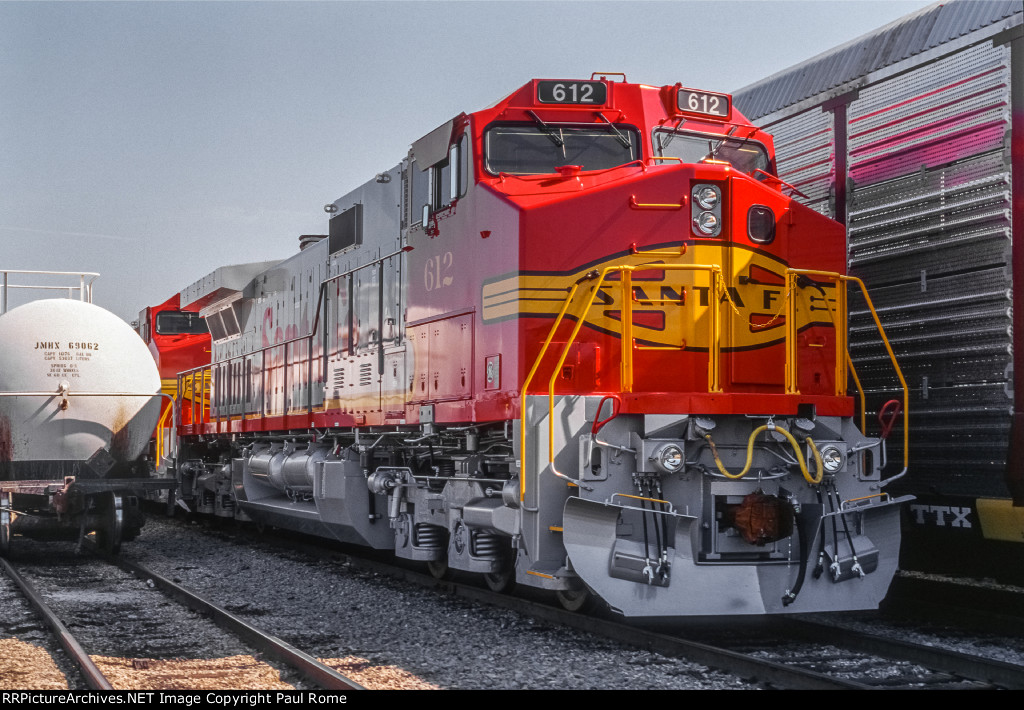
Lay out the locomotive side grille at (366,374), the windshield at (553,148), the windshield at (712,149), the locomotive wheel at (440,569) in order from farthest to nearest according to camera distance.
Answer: the locomotive side grille at (366,374)
the locomotive wheel at (440,569)
the windshield at (712,149)
the windshield at (553,148)

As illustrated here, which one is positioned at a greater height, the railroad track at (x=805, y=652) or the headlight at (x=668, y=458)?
the headlight at (x=668, y=458)

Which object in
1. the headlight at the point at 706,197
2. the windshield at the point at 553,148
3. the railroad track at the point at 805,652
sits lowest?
the railroad track at the point at 805,652

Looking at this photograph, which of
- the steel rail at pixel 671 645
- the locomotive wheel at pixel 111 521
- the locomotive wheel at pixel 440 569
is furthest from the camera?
the locomotive wheel at pixel 111 521

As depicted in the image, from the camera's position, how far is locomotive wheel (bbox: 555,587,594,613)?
715 centimetres

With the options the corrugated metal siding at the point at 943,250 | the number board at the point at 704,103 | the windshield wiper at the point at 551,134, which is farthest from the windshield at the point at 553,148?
the corrugated metal siding at the point at 943,250

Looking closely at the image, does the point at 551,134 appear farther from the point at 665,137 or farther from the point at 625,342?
the point at 625,342

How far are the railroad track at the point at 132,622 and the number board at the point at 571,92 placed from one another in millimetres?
3987

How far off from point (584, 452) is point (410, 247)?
3.11 metres

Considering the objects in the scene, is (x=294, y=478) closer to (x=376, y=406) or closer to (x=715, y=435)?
(x=376, y=406)

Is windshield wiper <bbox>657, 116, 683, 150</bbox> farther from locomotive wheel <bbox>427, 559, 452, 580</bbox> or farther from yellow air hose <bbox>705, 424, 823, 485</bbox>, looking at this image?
locomotive wheel <bbox>427, 559, 452, 580</bbox>

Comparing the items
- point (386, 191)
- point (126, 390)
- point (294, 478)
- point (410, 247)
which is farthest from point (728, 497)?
point (126, 390)

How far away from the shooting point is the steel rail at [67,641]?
555 centimetres

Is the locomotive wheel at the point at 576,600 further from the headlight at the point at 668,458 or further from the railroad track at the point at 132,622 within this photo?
the railroad track at the point at 132,622

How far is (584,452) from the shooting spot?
6.26 meters
